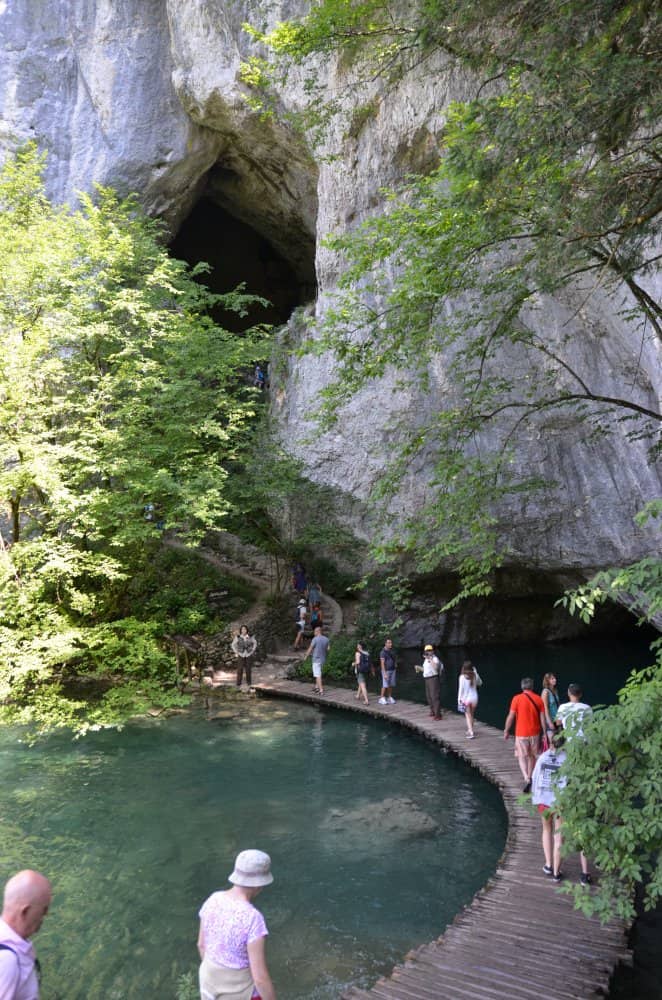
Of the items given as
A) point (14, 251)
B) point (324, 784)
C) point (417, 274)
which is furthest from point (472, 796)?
point (14, 251)

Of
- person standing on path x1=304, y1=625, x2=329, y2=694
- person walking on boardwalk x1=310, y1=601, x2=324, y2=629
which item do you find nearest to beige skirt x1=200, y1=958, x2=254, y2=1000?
person standing on path x1=304, y1=625, x2=329, y2=694

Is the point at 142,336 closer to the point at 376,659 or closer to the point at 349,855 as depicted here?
the point at 376,659

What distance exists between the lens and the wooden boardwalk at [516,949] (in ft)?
17.3

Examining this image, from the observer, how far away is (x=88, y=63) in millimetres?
24344

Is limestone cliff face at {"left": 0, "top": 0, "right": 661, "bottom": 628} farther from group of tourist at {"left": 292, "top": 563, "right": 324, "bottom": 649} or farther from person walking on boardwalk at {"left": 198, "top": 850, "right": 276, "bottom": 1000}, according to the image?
person walking on boardwalk at {"left": 198, "top": 850, "right": 276, "bottom": 1000}

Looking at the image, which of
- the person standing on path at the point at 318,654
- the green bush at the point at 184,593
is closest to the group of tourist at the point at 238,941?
the person standing on path at the point at 318,654

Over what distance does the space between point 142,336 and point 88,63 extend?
51.3ft

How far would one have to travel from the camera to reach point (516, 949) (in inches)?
228

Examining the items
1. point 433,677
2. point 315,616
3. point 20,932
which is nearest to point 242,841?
point 433,677

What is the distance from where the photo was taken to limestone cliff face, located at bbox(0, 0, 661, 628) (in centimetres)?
1521

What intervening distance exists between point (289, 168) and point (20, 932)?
1025 inches

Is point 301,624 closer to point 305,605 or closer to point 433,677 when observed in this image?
point 305,605

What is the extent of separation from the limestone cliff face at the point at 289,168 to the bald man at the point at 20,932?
10.7m

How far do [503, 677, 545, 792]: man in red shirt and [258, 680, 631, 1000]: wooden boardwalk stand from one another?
1.23m
